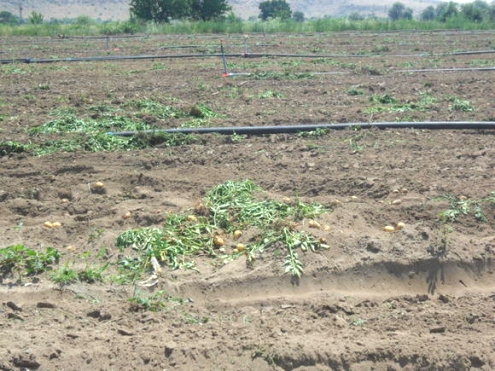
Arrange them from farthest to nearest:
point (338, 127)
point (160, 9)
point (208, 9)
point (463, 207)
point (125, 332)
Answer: point (208, 9), point (160, 9), point (338, 127), point (463, 207), point (125, 332)

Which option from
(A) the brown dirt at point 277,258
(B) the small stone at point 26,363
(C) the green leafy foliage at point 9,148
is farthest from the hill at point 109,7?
(B) the small stone at point 26,363

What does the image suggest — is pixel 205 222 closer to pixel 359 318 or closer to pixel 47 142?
pixel 359 318

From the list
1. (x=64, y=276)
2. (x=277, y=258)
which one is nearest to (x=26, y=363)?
(x=64, y=276)

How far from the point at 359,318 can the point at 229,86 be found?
8745mm

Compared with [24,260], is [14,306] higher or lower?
lower

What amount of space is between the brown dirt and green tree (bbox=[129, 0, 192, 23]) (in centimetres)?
3535

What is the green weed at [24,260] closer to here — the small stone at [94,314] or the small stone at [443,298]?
the small stone at [94,314]

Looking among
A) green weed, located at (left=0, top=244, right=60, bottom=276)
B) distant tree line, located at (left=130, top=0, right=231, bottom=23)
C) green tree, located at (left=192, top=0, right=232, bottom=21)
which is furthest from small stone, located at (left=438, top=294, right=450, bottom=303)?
green tree, located at (left=192, top=0, right=232, bottom=21)

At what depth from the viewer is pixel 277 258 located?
4957 millimetres

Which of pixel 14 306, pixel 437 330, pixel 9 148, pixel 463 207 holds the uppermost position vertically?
pixel 9 148

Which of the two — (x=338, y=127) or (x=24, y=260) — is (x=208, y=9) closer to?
(x=338, y=127)

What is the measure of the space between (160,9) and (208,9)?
153 inches

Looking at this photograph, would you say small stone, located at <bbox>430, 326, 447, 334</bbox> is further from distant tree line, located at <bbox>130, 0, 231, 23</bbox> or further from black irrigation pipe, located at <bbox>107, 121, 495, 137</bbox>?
distant tree line, located at <bbox>130, 0, 231, 23</bbox>

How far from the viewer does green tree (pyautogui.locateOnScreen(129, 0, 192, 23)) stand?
43.7 meters
